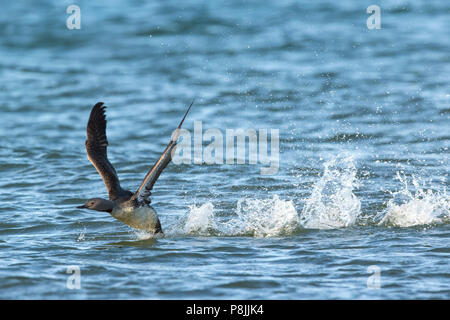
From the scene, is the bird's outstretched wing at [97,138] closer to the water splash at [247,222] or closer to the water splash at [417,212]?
the water splash at [247,222]

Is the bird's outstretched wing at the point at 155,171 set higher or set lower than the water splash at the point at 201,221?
higher

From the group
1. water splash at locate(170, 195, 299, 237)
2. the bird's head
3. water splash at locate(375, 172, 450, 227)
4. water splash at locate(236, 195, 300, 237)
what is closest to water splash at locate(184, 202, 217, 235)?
water splash at locate(170, 195, 299, 237)

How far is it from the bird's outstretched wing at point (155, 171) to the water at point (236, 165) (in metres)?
0.55

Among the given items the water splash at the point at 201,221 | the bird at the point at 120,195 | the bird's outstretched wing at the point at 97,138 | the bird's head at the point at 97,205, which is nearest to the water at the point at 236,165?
the water splash at the point at 201,221

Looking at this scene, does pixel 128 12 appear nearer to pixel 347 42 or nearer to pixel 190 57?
pixel 190 57

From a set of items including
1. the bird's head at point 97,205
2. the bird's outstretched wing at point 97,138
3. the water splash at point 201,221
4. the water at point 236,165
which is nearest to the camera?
the water at point 236,165

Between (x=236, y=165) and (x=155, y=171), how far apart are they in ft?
12.3

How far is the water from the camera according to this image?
6.80 metres

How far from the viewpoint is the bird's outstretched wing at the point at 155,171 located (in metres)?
6.86

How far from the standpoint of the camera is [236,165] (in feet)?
35.2

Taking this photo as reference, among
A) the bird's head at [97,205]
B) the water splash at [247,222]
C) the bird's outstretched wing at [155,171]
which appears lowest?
the water splash at [247,222]

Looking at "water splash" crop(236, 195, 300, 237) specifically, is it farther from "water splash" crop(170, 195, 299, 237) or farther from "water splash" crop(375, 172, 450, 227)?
"water splash" crop(375, 172, 450, 227)

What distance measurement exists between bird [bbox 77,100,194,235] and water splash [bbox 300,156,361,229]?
1.65m
